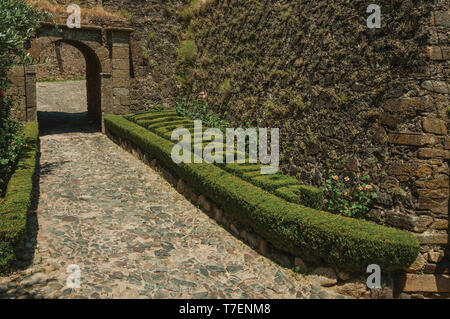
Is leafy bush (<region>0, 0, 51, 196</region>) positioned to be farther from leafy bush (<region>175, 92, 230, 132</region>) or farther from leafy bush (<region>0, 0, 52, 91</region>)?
leafy bush (<region>175, 92, 230, 132</region>)

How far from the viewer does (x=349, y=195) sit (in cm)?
714

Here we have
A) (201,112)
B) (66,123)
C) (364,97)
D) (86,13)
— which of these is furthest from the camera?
(66,123)

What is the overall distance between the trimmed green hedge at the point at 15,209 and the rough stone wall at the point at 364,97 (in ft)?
17.5

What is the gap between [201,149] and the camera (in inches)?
371

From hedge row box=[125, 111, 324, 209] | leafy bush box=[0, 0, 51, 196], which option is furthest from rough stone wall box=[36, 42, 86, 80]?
hedge row box=[125, 111, 324, 209]

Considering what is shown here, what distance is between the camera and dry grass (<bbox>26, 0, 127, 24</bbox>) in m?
12.8

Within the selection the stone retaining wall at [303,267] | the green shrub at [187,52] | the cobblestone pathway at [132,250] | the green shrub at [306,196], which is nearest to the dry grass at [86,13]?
the green shrub at [187,52]

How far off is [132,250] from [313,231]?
9.71 feet

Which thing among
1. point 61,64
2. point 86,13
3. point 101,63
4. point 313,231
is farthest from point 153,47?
point 61,64

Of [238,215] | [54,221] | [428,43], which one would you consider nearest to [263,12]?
[428,43]

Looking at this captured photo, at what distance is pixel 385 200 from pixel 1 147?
8225 millimetres

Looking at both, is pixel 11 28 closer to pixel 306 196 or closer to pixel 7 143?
pixel 7 143

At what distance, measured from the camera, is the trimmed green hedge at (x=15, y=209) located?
5.30 meters
